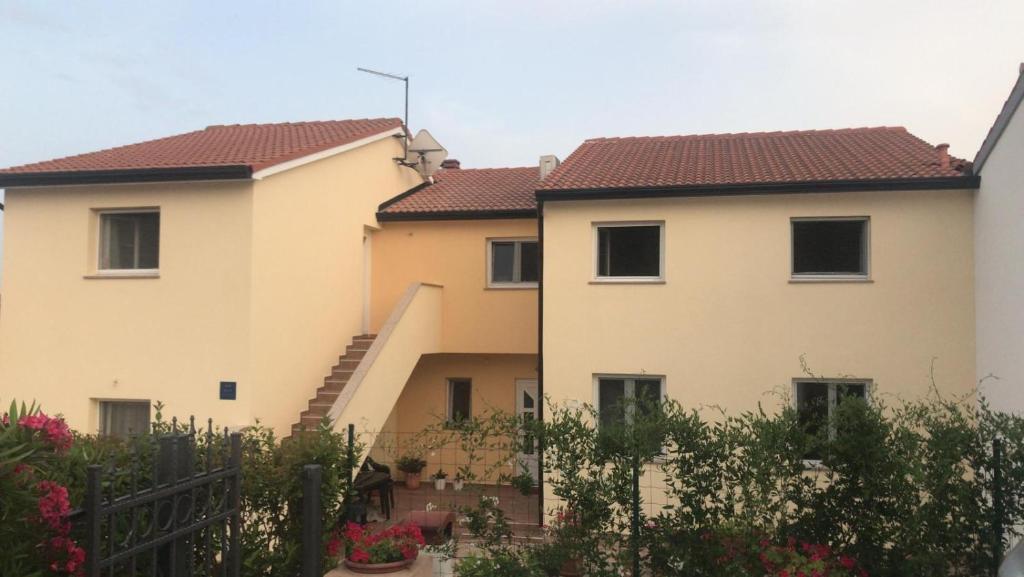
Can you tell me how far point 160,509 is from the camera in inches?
193

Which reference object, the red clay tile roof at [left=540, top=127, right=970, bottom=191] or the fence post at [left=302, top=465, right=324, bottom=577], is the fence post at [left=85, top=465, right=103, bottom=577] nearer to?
the fence post at [left=302, top=465, right=324, bottom=577]

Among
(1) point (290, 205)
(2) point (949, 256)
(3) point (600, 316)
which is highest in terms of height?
(1) point (290, 205)

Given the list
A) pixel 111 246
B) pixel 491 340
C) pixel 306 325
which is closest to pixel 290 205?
pixel 306 325

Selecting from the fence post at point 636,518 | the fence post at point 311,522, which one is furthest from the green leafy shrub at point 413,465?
the fence post at point 311,522

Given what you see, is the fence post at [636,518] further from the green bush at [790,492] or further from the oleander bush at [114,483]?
the oleander bush at [114,483]

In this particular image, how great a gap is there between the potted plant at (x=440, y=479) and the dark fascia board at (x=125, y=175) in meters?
7.67

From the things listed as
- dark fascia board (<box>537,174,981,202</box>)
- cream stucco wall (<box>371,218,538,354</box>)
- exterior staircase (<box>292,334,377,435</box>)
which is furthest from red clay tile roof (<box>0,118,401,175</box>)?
dark fascia board (<box>537,174,981,202</box>)

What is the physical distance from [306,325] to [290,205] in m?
2.11

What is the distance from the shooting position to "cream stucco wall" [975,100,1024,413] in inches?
342

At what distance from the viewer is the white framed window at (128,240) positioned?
12.6 meters

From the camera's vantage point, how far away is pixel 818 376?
12.0m

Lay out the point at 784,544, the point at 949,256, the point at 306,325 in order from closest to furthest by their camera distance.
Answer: the point at 784,544, the point at 949,256, the point at 306,325

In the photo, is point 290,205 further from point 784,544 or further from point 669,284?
point 784,544

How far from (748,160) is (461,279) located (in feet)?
20.2
